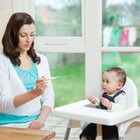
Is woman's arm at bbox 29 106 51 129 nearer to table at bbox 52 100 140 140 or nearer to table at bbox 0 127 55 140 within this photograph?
table at bbox 52 100 140 140

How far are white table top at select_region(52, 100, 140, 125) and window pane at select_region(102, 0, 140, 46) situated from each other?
705mm

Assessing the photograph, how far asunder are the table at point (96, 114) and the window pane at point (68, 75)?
64 cm

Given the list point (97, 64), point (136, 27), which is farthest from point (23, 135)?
point (136, 27)

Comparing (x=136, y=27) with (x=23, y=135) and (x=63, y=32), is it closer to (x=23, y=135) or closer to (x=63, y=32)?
(x=63, y=32)

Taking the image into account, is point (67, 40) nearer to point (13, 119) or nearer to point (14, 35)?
point (14, 35)

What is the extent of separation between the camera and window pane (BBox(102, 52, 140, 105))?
9.00 ft

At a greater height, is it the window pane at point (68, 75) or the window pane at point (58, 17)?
the window pane at point (58, 17)

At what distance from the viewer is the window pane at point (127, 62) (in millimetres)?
2744

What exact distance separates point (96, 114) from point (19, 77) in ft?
1.73

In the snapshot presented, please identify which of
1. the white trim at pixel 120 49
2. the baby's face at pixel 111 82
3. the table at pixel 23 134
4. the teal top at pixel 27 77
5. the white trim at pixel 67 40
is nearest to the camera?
the table at pixel 23 134

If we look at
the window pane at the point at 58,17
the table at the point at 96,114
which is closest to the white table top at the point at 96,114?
the table at the point at 96,114

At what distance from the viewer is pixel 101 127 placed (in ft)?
7.44

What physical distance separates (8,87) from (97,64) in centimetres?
91

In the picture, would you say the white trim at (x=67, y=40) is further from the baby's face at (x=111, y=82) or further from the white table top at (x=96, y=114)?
the white table top at (x=96, y=114)
